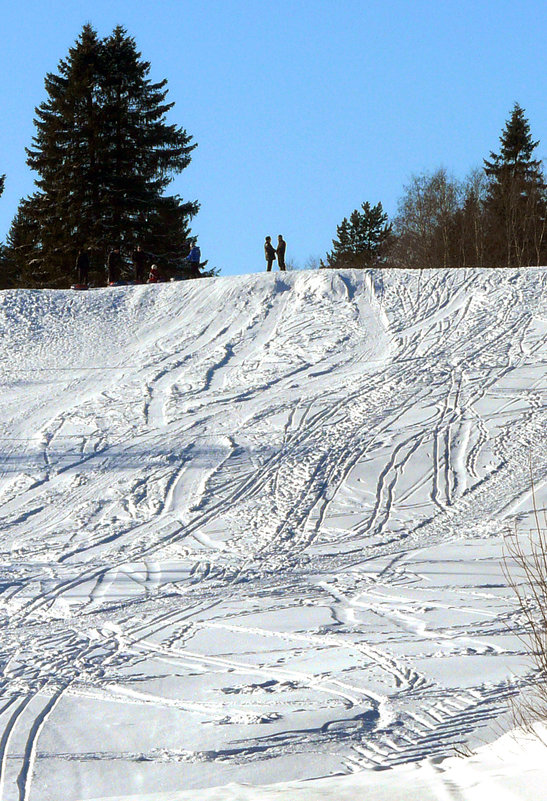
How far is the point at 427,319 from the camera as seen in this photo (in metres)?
22.0

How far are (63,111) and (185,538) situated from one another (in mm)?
30661

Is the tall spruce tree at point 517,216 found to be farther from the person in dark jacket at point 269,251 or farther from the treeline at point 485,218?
the person in dark jacket at point 269,251

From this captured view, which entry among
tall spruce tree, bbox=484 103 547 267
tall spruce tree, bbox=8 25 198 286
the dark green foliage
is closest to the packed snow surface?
tall spruce tree, bbox=8 25 198 286

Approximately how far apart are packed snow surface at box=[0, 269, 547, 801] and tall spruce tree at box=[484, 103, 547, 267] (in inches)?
886

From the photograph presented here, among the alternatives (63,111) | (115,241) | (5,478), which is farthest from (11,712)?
(63,111)

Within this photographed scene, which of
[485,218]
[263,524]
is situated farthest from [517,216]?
[263,524]

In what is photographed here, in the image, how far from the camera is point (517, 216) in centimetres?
4725

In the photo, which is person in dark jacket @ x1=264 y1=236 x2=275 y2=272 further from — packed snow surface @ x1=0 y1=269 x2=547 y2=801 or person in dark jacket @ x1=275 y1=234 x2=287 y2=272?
packed snow surface @ x1=0 y1=269 x2=547 y2=801

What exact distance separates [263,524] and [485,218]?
3943 centimetres

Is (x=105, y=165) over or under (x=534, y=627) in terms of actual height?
over

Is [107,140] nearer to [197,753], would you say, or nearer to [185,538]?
[185,538]

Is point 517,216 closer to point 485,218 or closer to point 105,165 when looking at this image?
point 485,218

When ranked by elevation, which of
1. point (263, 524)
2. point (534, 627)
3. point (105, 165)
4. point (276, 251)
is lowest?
point (263, 524)

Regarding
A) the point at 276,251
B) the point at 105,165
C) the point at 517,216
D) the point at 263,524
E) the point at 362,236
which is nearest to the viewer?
the point at 263,524
